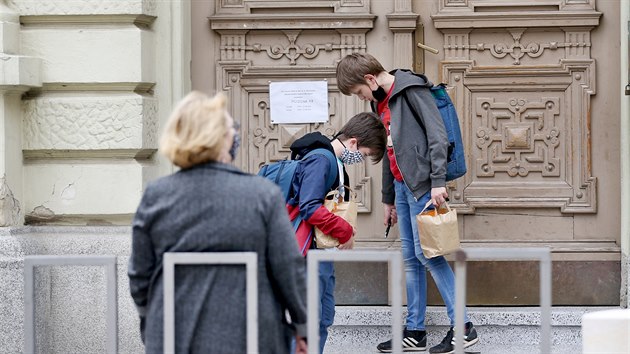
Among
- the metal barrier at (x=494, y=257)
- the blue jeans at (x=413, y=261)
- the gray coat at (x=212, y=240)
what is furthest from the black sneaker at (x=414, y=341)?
the gray coat at (x=212, y=240)

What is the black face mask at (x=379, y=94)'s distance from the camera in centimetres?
680

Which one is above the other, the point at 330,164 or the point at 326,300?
the point at 330,164

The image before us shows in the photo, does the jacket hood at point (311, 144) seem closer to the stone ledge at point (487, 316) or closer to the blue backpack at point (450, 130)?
the blue backpack at point (450, 130)

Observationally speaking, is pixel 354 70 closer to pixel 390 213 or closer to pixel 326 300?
pixel 390 213

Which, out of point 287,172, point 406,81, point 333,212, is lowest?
point 333,212

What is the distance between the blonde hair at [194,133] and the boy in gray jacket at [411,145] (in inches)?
107

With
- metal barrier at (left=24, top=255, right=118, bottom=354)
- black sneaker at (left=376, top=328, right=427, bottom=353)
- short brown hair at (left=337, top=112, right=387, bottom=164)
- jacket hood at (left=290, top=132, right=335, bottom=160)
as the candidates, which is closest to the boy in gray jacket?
black sneaker at (left=376, top=328, right=427, bottom=353)

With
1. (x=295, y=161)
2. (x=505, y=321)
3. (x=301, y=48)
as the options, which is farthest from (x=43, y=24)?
(x=505, y=321)

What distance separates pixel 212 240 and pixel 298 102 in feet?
12.3

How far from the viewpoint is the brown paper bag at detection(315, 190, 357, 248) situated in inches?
241

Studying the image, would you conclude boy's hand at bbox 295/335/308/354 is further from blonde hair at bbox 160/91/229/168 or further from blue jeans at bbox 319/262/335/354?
blue jeans at bbox 319/262/335/354

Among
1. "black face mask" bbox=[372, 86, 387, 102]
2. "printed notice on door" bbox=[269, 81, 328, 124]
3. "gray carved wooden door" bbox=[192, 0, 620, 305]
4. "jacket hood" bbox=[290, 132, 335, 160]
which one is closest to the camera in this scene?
"jacket hood" bbox=[290, 132, 335, 160]

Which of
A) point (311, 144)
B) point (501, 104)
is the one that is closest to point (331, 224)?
point (311, 144)

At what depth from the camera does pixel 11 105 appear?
7152 millimetres
